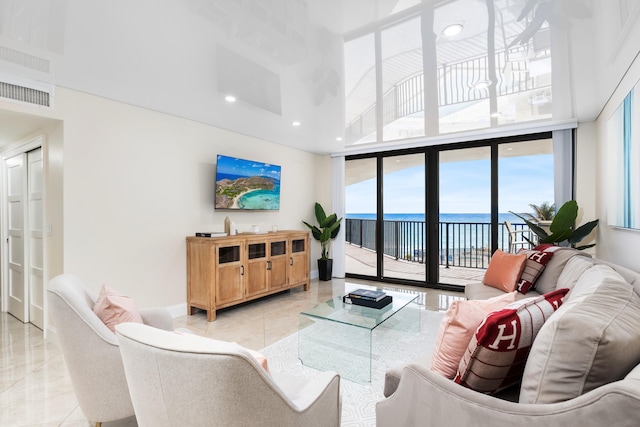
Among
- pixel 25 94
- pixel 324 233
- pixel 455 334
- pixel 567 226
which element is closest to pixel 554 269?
pixel 567 226

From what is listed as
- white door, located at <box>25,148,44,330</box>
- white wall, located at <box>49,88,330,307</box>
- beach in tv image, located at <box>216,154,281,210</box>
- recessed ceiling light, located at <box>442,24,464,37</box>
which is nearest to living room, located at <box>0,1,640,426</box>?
white wall, located at <box>49,88,330,307</box>

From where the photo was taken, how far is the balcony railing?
6.12 meters

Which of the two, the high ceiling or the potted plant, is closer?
the high ceiling

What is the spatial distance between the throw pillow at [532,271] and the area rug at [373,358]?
0.93 m

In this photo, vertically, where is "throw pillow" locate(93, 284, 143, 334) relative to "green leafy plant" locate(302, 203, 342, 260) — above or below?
below

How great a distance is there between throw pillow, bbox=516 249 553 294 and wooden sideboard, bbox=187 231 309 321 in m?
2.90

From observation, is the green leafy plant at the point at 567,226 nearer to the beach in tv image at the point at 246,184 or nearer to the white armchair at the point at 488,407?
the white armchair at the point at 488,407

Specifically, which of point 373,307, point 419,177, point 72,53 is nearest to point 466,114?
point 419,177

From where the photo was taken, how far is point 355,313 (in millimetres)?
2756

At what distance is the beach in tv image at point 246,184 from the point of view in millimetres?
4165

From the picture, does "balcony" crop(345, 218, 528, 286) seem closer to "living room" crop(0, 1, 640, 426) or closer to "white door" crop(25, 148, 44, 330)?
"living room" crop(0, 1, 640, 426)

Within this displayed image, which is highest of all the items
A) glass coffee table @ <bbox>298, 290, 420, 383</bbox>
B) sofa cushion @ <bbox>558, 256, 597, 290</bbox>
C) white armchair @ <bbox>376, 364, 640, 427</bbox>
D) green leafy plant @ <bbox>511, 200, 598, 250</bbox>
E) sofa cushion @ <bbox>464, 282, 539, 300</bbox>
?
green leafy plant @ <bbox>511, 200, 598, 250</bbox>

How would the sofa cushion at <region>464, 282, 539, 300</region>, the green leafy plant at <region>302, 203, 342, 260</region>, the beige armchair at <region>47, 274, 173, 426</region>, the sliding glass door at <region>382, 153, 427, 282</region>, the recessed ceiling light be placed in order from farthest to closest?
the sliding glass door at <region>382, 153, 427, 282</region> → the green leafy plant at <region>302, 203, 342, 260</region> → the sofa cushion at <region>464, 282, 539, 300</region> → the recessed ceiling light → the beige armchair at <region>47, 274, 173, 426</region>

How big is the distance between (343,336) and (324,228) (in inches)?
112
